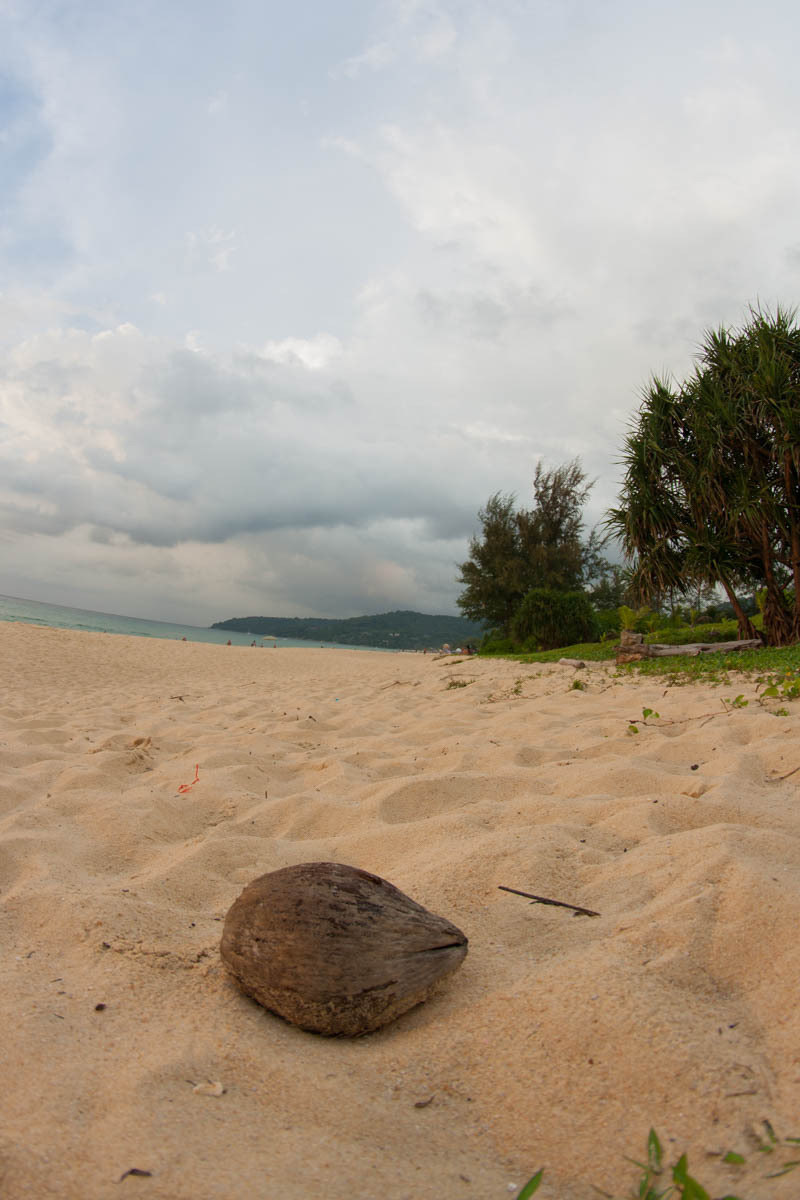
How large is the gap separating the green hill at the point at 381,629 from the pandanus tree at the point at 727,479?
7600 cm

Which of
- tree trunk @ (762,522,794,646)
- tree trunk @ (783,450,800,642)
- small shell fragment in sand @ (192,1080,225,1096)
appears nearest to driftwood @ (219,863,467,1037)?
small shell fragment in sand @ (192,1080,225,1096)

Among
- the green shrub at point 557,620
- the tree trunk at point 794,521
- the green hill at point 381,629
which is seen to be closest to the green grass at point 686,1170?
the tree trunk at point 794,521

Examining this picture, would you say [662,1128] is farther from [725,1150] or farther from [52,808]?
[52,808]

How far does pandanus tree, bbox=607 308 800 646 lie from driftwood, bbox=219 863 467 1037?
10215 millimetres

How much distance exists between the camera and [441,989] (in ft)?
5.31

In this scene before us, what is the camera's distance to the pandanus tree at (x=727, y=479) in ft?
32.9

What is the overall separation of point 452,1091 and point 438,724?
12.0ft

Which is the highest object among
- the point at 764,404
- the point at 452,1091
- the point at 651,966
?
the point at 764,404

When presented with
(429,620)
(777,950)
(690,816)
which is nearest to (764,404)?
(690,816)

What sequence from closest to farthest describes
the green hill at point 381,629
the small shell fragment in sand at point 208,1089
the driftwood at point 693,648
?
the small shell fragment in sand at point 208,1089 < the driftwood at point 693,648 < the green hill at point 381,629

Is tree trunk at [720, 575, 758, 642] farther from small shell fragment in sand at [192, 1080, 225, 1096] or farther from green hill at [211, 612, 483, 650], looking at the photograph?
green hill at [211, 612, 483, 650]

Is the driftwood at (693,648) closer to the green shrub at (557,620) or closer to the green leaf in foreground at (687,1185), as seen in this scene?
the green shrub at (557,620)

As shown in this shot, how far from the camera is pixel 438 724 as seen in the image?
16.2ft

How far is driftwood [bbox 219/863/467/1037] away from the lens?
1.50m
